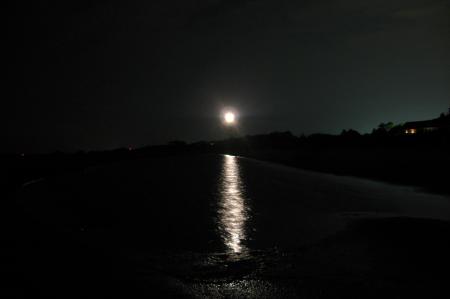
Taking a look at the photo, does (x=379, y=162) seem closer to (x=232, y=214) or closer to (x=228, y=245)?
(x=232, y=214)

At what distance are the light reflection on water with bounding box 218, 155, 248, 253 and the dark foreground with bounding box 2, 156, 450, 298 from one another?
38mm

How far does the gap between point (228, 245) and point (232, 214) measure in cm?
276

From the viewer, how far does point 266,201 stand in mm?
11289

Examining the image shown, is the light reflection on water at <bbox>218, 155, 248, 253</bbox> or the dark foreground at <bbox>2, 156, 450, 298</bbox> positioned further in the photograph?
the light reflection on water at <bbox>218, 155, 248, 253</bbox>

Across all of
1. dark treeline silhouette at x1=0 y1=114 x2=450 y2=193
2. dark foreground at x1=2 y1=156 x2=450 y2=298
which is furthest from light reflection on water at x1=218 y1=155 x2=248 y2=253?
dark treeline silhouette at x1=0 y1=114 x2=450 y2=193

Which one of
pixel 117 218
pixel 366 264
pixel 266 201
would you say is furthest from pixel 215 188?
pixel 366 264

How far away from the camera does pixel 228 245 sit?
6598mm

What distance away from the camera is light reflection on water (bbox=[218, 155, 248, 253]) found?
6.87 meters

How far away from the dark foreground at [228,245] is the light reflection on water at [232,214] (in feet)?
0.12

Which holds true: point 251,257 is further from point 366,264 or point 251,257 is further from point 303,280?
point 366,264

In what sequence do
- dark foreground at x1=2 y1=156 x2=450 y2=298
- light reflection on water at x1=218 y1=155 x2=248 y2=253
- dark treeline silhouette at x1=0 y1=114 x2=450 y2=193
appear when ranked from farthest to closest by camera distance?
1. dark treeline silhouette at x1=0 y1=114 x2=450 y2=193
2. light reflection on water at x1=218 y1=155 x2=248 y2=253
3. dark foreground at x1=2 y1=156 x2=450 y2=298

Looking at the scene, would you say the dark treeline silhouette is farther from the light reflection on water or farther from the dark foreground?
the light reflection on water

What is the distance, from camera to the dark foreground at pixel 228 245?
4.57 metres

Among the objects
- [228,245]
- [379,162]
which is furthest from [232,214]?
[379,162]
